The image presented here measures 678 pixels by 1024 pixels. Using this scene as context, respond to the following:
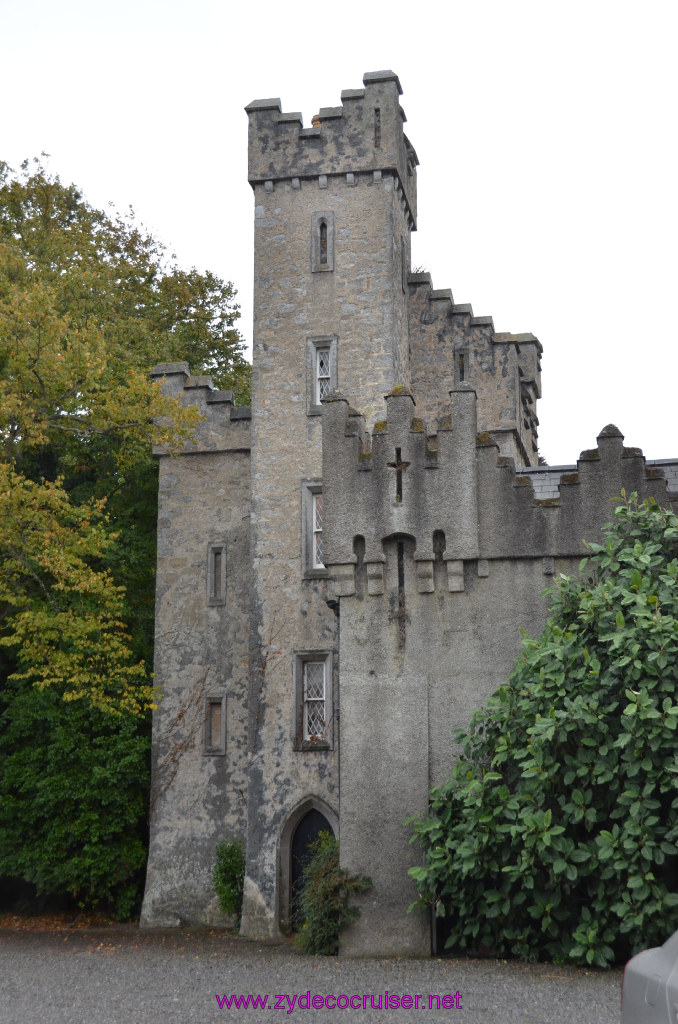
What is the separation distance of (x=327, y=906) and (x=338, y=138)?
13.8 m

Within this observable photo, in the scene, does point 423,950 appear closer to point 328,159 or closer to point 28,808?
point 28,808

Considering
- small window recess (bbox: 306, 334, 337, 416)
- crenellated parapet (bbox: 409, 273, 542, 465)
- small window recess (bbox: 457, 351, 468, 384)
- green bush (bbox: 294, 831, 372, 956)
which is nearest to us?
green bush (bbox: 294, 831, 372, 956)

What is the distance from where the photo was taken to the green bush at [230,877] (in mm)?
20422

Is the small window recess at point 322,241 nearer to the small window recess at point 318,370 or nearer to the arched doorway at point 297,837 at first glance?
the small window recess at point 318,370

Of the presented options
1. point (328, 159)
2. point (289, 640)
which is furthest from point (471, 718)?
point (328, 159)

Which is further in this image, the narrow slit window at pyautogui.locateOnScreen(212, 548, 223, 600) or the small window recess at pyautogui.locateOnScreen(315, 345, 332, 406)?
the narrow slit window at pyautogui.locateOnScreen(212, 548, 223, 600)

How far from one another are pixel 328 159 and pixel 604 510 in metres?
10.4

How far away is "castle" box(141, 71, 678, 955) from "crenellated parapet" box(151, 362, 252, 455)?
0.14 ft

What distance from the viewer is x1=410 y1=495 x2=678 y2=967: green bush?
12.0 meters

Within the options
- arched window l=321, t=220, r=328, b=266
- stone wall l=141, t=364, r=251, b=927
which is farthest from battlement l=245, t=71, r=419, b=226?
stone wall l=141, t=364, r=251, b=927

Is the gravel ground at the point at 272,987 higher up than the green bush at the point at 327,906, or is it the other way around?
the green bush at the point at 327,906

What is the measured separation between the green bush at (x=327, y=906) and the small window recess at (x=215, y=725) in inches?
235

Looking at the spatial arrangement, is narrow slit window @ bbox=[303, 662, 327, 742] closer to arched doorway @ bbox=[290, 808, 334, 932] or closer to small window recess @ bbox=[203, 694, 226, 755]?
arched doorway @ bbox=[290, 808, 334, 932]

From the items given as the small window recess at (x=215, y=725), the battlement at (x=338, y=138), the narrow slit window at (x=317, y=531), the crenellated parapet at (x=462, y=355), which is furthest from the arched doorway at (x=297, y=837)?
the battlement at (x=338, y=138)
